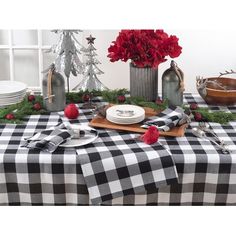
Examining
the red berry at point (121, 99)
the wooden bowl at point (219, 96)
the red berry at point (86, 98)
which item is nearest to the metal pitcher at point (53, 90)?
the red berry at point (86, 98)

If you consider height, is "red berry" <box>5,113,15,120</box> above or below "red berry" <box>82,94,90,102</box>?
below

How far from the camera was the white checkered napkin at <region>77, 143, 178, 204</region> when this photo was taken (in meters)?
1.59

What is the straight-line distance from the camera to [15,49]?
329cm

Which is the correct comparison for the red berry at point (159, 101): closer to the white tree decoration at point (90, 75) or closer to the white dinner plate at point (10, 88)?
the white tree decoration at point (90, 75)

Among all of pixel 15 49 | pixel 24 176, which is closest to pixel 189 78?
pixel 15 49

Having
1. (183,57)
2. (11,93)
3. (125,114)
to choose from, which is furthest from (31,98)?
(183,57)

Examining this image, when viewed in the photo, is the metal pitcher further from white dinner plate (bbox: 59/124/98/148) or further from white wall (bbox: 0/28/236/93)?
white wall (bbox: 0/28/236/93)

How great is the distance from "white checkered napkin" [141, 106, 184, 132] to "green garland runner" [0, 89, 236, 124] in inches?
3.9

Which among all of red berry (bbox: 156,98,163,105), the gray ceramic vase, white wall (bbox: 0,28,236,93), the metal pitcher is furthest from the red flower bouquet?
white wall (bbox: 0,28,236,93)

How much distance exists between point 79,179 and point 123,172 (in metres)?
0.15

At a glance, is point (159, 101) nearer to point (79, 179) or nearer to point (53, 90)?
point (53, 90)

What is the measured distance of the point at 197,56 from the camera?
11.2 feet

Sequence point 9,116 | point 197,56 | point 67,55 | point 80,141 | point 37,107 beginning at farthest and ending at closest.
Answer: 1. point 197,56
2. point 67,55
3. point 37,107
4. point 9,116
5. point 80,141

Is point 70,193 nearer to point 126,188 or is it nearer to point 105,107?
point 126,188
